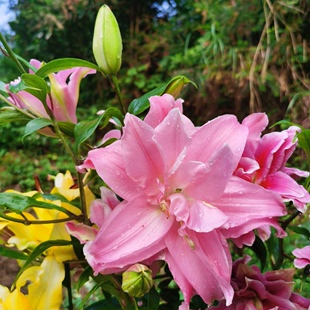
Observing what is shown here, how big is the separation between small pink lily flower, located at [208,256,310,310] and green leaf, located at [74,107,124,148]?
152 millimetres

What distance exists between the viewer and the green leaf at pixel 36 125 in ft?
1.07

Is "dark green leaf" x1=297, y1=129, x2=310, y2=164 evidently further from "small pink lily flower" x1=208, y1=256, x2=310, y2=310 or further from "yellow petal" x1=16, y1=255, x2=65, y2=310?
"yellow petal" x1=16, y1=255, x2=65, y2=310

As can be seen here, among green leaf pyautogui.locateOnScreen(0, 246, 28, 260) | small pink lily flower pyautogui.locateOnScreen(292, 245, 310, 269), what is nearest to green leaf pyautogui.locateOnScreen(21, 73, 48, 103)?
green leaf pyautogui.locateOnScreen(0, 246, 28, 260)

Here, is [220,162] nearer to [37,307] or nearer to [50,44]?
[37,307]

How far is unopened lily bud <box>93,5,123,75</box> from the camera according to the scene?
0.34 metres

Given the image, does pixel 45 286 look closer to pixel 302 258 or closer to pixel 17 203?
pixel 17 203

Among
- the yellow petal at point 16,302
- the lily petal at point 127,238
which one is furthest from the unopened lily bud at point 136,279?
the yellow petal at point 16,302

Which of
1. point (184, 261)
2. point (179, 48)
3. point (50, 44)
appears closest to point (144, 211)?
point (184, 261)

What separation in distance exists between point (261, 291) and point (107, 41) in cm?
23

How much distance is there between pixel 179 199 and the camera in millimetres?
282

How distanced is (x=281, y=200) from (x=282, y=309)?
10cm

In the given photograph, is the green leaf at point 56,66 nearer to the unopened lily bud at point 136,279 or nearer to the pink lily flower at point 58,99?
the pink lily flower at point 58,99

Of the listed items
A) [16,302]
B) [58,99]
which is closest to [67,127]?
[58,99]

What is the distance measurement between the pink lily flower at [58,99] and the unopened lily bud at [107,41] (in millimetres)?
37
